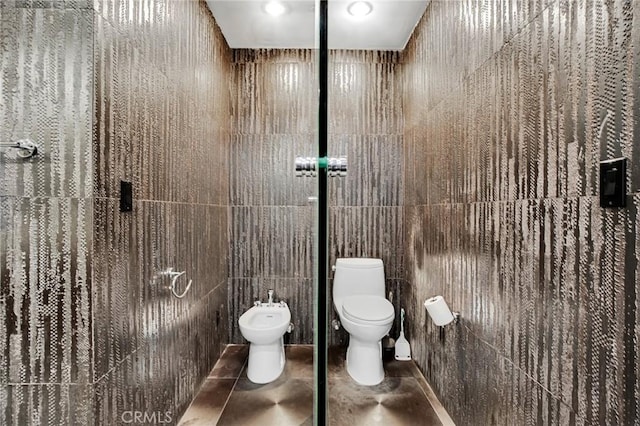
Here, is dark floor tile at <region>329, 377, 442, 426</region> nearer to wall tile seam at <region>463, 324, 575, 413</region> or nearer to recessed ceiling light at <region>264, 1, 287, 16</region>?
wall tile seam at <region>463, 324, 575, 413</region>

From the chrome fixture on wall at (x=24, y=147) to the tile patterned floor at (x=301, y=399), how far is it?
146 cm

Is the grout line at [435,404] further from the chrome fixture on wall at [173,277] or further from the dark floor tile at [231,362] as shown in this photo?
the chrome fixture on wall at [173,277]

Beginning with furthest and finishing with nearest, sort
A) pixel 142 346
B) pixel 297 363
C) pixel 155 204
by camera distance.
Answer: pixel 297 363 → pixel 155 204 → pixel 142 346

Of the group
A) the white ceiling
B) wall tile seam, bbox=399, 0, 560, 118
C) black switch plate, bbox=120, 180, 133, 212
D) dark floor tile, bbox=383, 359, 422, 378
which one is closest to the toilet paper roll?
dark floor tile, bbox=383, 359, 422, 378

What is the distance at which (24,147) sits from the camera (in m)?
0.97

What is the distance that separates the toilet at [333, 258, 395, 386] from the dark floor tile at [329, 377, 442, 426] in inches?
3.6

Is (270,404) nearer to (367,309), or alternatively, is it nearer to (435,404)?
(367,309)

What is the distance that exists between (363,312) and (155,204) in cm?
141

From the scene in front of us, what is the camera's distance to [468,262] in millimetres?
1568

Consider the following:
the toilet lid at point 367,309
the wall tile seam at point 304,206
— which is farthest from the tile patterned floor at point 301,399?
the wall tile seam at point 304,206

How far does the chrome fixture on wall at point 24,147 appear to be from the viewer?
3.16 ft

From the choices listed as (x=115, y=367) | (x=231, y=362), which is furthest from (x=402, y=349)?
(x=115, y=367)

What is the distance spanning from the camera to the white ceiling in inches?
79.9

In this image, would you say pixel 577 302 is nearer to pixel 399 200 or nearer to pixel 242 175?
pixel 399 200
